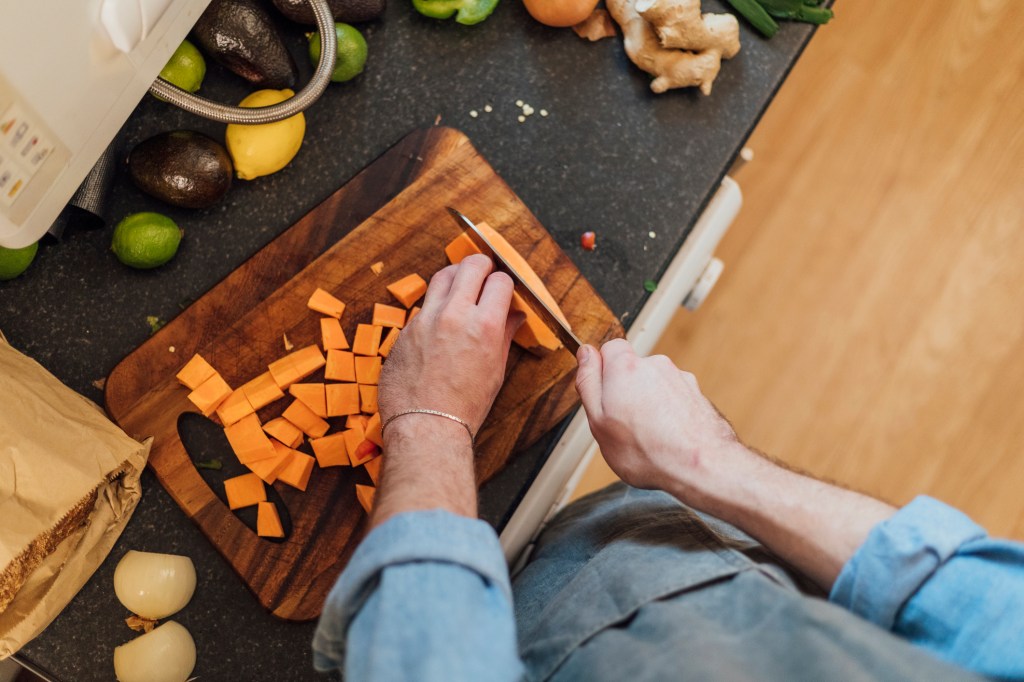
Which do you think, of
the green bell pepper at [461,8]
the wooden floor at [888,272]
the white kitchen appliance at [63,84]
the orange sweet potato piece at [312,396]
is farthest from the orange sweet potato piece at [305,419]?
the wooden floor at [888,272]

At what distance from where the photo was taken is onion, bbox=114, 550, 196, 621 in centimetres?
87

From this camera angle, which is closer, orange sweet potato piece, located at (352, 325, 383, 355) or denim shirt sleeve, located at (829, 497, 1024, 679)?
denim shirt sleeve, located at (829, 497, 1024, 679)

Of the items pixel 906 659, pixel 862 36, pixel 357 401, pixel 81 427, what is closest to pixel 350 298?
pixel 357 401

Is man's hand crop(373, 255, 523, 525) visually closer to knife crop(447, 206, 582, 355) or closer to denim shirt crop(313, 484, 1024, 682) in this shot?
knife crop(447, 206, 582, 355)

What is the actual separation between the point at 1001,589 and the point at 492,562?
379mm

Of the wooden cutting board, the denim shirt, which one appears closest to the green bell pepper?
the wooden cutting board

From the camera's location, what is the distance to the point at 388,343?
36.3 inches

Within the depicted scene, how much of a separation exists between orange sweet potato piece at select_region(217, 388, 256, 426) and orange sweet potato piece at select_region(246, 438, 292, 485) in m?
0.05

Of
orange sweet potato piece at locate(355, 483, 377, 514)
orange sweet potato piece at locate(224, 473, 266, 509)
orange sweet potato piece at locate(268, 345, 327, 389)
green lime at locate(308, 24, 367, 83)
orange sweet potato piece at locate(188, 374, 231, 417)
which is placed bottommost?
orange sweet potato piece at locate(224, 473, 266, 509)

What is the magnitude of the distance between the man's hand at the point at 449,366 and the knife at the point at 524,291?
17mm

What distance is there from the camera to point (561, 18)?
3.23ft

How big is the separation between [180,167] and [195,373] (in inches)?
9.9

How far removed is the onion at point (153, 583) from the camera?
2.85 ft

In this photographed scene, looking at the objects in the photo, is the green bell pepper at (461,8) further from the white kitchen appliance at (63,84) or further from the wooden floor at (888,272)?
the wooden floor at (888,272)
